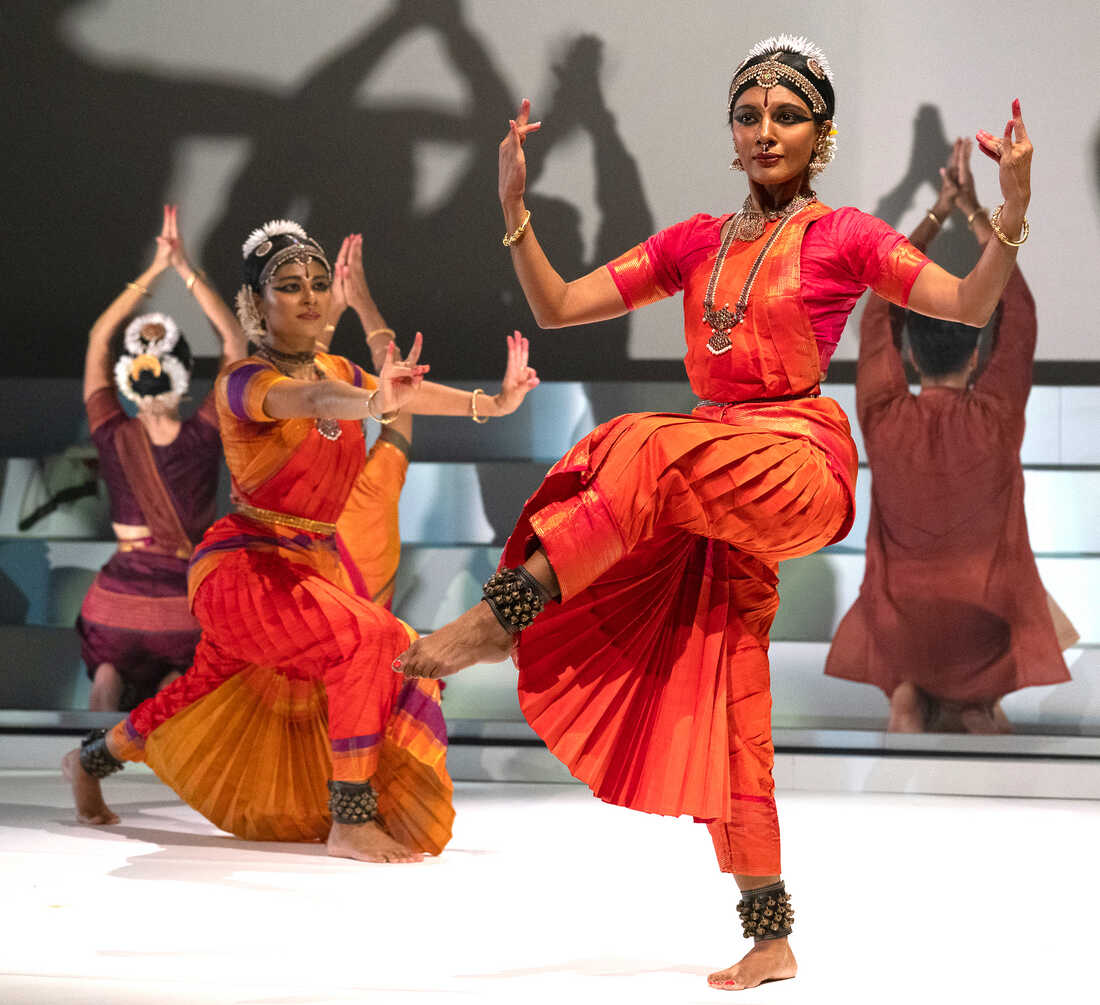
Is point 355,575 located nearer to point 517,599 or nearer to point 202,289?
point 202,289

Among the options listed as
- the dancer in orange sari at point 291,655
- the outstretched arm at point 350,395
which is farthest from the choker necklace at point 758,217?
the dancer in orange sari at point 291,655

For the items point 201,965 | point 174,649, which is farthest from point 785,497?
point 174,649

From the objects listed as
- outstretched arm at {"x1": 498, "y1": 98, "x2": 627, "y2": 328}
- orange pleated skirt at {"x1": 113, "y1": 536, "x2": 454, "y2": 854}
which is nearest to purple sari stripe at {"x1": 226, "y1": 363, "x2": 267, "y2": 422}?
orange pleated skirt at {"x1": 113, "y1": 536, "x2": 454, "y2": 854}

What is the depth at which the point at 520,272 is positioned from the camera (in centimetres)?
244

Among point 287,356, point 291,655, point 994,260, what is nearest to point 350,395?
point 287,356

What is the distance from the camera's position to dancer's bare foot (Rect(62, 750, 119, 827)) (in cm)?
368

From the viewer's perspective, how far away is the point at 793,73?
2.33 meters

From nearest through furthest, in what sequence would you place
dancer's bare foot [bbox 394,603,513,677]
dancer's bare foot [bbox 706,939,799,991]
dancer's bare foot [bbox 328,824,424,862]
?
dancer's bare foot [bbox 394,603,513,677] → dancer's bare foot [bbox 706,939,799,991] → dancer's bare foot [bbox 328,824,424,862]

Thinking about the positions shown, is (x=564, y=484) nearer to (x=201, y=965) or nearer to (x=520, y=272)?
(x=520, y=272)

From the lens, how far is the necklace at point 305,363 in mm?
3482

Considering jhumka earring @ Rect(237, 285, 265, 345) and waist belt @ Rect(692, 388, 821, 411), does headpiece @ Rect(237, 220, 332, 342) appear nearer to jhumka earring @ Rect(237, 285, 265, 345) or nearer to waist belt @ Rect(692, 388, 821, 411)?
jhumka earring @ Rect(237, 285, 265, 345)

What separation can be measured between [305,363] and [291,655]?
0.77m

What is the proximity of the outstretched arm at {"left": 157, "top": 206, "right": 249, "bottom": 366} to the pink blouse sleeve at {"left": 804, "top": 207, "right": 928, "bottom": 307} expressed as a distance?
325cm

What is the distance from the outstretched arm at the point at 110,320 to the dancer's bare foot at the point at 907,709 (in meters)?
3.02
